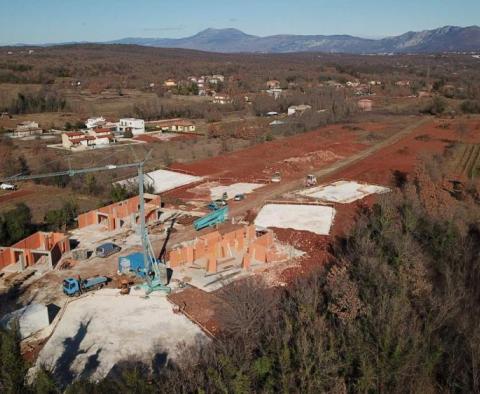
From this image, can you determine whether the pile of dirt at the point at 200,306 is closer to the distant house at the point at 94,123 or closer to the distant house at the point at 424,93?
the distant house at the point at 94,123

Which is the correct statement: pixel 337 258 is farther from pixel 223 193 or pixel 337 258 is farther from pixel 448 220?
pixel 223 193

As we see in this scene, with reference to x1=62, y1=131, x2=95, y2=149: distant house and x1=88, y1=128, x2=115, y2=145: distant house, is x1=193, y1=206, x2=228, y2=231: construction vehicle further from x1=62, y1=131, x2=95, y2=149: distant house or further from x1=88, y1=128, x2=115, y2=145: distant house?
x1=88, y1=128, x2=115, y2=145: distant house

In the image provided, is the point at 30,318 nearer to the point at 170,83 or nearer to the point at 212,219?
the point at 212,219

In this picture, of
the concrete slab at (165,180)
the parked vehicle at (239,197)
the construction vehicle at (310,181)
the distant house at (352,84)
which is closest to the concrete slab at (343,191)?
the construction vehicle at (310,181)

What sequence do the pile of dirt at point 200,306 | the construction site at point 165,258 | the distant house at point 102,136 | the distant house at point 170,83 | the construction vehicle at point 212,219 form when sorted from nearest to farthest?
the construction site at point 165,258 → the pile of dirt at point 200,306 → the construction vehicle at point 212,219 → the distant house at point 102,136 → the distant house at point 170,83

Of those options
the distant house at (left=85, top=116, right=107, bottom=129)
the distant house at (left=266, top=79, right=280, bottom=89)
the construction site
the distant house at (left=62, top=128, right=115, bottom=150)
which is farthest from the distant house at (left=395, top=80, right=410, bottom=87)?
the construction site

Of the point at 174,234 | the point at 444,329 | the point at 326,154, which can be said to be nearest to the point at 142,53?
the point at 326,154
